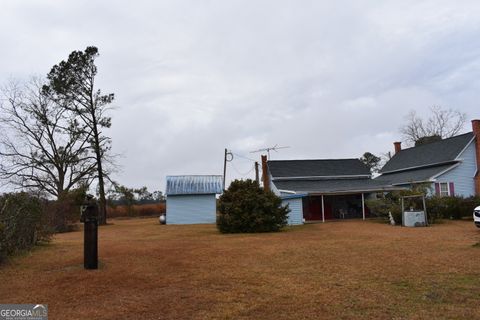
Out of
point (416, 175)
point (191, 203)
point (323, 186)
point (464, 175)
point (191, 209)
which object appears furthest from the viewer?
point (191, 203)

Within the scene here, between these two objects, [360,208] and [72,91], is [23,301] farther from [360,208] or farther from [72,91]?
[72,91]

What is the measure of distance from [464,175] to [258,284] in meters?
29.3

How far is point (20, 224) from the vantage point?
13906 millimetres

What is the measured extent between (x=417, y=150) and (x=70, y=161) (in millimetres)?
31477

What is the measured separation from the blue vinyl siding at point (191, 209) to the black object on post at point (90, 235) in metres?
25.9

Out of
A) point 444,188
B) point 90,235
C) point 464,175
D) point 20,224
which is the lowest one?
point 90,235

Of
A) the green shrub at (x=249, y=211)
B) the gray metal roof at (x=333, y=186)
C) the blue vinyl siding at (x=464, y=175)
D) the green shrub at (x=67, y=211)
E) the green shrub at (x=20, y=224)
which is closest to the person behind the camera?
the green shrub at (x=20, y=224)

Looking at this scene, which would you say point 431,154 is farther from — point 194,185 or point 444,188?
point 194,185

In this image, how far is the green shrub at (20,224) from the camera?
11.9 m

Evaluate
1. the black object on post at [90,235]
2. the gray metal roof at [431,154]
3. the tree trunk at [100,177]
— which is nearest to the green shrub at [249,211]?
the black object on post at [90,235]

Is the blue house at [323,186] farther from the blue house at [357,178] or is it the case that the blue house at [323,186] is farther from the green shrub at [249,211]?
the green shrub at [249,211]

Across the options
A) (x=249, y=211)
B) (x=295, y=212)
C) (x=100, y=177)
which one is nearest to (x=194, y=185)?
(x=100, y=177)

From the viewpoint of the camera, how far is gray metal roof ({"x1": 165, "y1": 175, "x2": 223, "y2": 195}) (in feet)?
121

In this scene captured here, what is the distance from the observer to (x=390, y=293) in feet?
22.9
